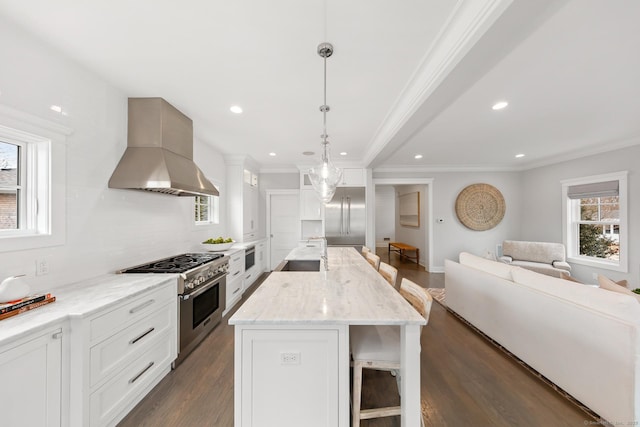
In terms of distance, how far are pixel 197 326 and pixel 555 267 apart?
6.00 meters

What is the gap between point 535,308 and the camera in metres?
2.01

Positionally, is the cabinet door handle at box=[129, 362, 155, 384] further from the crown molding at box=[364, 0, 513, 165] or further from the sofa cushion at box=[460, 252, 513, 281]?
the sofa cushion at box=[460, 252, 513, 281]

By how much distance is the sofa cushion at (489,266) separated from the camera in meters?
2.48

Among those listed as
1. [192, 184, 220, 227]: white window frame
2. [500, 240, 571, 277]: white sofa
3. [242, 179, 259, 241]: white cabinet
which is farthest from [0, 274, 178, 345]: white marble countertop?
[500, 240, 571, 277]: white sofa

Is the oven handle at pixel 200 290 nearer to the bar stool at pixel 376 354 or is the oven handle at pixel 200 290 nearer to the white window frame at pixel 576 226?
the bar stool at pixel 376 354

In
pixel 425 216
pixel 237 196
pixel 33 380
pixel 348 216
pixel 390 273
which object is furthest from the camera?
pixel 425 216

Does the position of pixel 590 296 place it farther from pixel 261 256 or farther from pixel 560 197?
pixel 261 256

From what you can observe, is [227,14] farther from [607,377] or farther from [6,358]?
[607,377]

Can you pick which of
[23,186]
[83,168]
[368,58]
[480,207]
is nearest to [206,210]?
[83,168]

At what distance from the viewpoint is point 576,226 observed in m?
4.71

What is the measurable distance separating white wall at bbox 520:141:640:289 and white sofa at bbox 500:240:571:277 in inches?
14.4

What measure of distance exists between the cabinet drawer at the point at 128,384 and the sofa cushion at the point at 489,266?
332 cm

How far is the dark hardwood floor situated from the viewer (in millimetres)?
1601

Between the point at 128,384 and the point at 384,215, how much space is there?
8.94 meters
